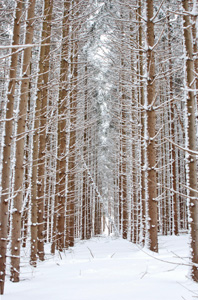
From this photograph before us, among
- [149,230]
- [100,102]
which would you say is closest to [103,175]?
[100,102]

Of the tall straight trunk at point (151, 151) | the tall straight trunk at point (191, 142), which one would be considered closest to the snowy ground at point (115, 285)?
the tall straight trunk at point (191, 142)

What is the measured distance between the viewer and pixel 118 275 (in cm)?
382

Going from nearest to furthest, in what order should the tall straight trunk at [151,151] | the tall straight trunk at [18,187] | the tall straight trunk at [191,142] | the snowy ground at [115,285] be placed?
the snowy ground at [115,285] → the tall straight trunk at [191,142] → the tall straight trunk at [18,187] → the tall straight trunk at [151,151]

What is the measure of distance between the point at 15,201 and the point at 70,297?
1.84 metres

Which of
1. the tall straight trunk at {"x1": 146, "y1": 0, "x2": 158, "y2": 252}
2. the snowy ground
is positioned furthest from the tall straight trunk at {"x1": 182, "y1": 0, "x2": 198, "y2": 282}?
the tall straight trunk at {"x1": 146, "y1": 0, "x2": 158, "y2": 252}

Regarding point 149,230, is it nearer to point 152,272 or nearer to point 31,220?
point 152,272

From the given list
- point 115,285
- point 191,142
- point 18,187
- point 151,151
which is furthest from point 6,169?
point 151,151

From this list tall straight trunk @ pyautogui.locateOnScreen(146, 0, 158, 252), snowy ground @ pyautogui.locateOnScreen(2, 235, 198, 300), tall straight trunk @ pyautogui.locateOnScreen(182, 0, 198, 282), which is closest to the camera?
snowy ground @ pyautogui.locateOnScreen(2, 235, 198, 300)

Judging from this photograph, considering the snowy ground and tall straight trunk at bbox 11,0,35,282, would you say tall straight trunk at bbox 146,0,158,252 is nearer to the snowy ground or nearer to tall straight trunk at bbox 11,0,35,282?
the snowy ground

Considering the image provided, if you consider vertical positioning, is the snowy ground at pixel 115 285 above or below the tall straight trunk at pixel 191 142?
below

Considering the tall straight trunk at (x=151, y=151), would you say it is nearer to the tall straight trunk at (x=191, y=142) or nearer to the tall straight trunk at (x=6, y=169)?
the tall straight trunk at (x=191, y=142)

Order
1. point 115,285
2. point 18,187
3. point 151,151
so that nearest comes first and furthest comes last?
point 115,285 → point 18,187 → point 151,151

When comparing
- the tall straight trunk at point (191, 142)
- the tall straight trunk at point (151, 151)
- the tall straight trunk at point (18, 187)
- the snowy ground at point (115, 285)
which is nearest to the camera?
the snowy ground at point (115, 285)

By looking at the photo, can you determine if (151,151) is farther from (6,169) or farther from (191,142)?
(6,169)
